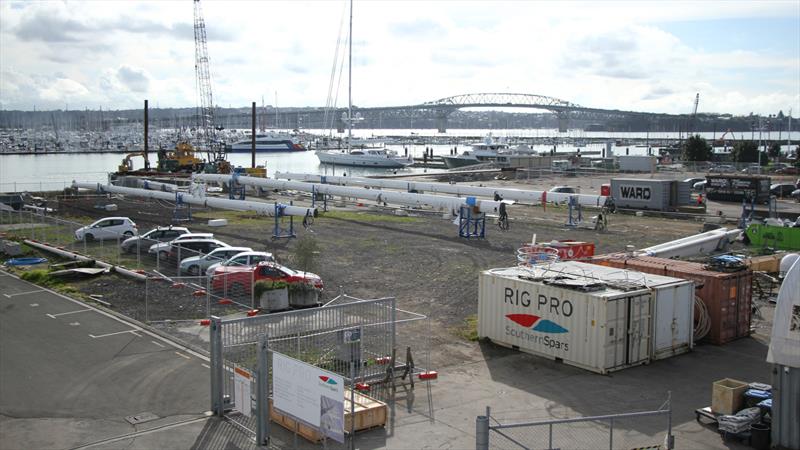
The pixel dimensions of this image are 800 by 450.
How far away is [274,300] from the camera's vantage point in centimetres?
2291

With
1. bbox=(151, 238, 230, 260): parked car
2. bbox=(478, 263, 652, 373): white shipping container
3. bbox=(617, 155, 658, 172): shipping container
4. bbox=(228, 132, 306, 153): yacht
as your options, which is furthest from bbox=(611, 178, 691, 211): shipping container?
bbox=(228, 132, 306, 153): yacht

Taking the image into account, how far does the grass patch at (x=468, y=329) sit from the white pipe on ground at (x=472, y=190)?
25786 mm

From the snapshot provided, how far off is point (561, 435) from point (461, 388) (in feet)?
11.1

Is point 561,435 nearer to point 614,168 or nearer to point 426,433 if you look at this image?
point 426,433

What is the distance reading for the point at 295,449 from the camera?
13289 mm

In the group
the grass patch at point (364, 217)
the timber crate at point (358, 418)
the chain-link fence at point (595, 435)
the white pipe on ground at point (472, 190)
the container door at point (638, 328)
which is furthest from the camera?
the white pipe on ground at point (472, 190)

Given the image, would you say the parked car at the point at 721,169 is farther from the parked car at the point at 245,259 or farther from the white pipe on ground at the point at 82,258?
the white pipe on ground at the point at 82,258

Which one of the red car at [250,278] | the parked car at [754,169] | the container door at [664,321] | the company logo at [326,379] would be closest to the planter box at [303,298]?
the red car at [250,278]

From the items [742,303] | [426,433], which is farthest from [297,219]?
[426,433]

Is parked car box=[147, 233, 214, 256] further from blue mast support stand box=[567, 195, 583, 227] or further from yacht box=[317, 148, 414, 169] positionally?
yacht box=[317, 148, 414, 169]

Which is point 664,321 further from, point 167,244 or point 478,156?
point 478,156

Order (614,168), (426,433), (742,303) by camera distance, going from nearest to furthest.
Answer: (426,433), (742,303), (614,168)

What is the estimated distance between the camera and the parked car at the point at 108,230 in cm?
3662

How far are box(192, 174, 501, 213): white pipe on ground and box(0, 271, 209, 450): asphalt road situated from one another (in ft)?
75.0
